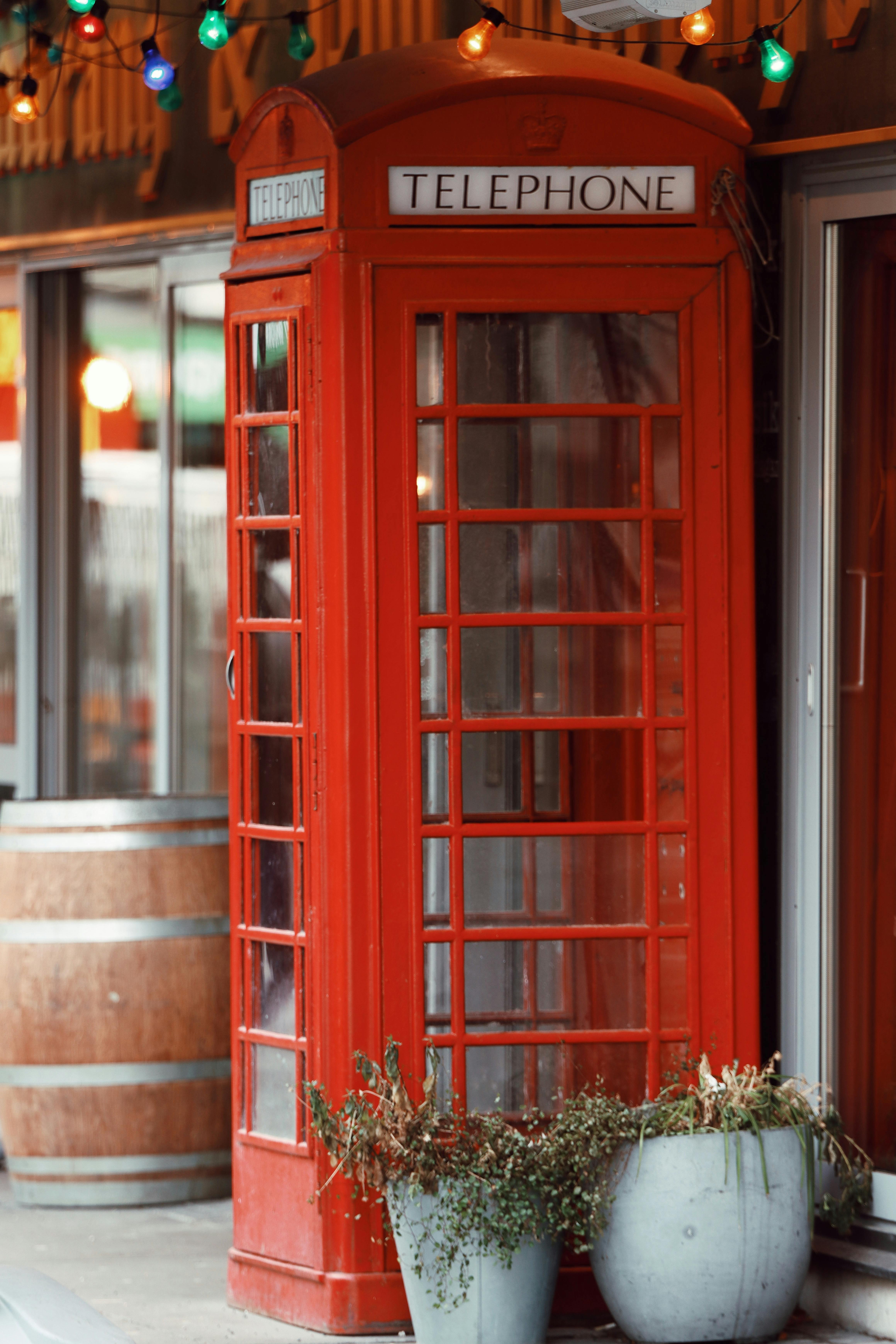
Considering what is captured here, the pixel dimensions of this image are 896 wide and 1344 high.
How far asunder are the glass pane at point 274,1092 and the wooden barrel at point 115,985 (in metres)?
0.76

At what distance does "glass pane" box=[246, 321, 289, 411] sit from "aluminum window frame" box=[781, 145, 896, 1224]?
1.11 m

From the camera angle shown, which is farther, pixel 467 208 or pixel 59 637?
pixel 59 637

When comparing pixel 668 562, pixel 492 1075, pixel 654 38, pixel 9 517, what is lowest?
pixel 492 1075

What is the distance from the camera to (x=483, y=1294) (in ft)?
13.4

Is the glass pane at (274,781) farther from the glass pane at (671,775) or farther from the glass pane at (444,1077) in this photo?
the glass pane at (671,775)

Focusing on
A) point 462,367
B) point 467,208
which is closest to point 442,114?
point 467,208

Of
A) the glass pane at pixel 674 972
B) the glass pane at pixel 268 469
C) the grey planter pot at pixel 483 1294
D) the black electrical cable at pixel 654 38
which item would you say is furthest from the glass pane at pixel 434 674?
the black electrical cable at pixel 654 38

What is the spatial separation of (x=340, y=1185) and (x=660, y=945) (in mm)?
855

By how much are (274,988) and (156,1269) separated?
0.86 m

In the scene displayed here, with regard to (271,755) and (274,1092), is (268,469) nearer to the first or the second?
(271,755)

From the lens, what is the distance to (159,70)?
5.29 m

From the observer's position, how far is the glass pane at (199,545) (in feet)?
20.4

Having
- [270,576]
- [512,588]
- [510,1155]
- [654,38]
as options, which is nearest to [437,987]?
[510,1155]

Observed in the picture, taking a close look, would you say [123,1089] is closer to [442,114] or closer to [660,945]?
[660,945]
